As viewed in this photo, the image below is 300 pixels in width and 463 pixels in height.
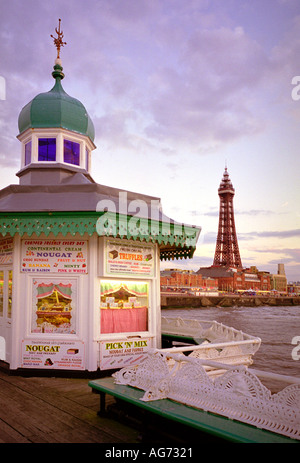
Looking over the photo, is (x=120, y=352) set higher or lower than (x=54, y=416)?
higher

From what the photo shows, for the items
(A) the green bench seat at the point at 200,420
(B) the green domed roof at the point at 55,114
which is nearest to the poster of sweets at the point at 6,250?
(B) the green domed roof at the point at 55,114

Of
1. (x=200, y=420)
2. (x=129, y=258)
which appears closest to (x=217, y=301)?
(x=129, y=258)

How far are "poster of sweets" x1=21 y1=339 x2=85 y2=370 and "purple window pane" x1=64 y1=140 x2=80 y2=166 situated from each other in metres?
5.18

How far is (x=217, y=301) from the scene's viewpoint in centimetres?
11431

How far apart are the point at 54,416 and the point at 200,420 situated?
2.72 meters

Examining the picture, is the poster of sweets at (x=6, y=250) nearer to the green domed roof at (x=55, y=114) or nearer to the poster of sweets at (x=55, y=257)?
the poster of sweets at (x=55, y=257)

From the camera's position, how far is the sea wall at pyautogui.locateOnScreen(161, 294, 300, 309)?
9386cm

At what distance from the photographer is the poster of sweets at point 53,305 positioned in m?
8.78

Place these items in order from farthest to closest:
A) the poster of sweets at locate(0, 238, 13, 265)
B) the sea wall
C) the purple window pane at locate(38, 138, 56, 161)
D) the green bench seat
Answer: the sea wall
the purple window pane at locate(38, 138, 56, 161)
the poster of sweets at locate(0, 238, 13, 265)
the green bench seat

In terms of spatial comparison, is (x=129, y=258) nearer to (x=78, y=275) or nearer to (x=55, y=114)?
(x=78, y=275)

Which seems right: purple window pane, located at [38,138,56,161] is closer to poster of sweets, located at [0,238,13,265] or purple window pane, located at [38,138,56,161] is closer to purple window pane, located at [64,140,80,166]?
purple window pane, located at [64,140,80,166]

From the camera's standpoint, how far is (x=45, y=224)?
8203 millimetres

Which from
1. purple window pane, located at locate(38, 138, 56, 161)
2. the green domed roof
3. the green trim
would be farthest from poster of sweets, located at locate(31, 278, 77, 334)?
the green domed roof

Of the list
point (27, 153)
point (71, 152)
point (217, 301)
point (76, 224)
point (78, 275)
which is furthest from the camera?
point (217, 301)
